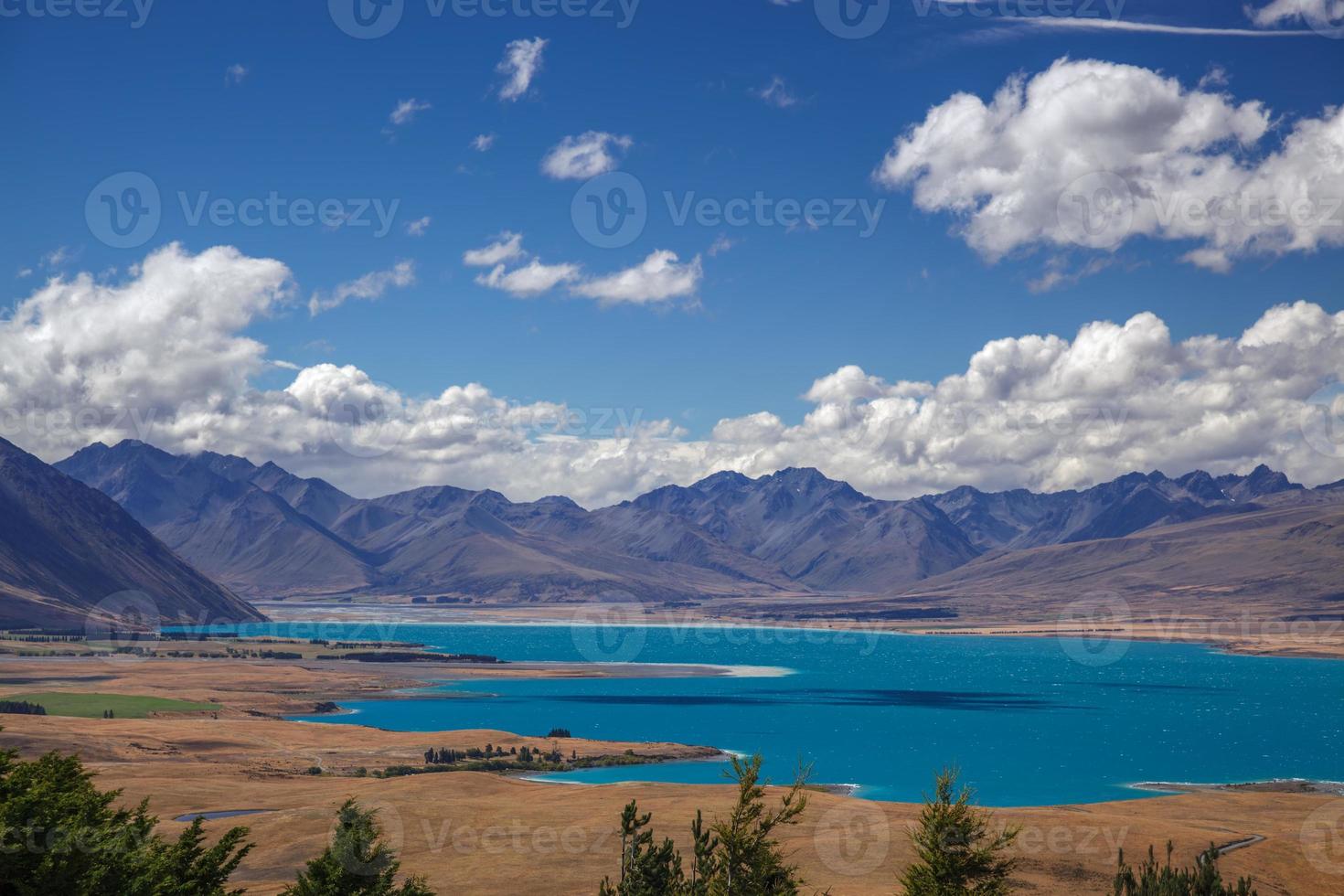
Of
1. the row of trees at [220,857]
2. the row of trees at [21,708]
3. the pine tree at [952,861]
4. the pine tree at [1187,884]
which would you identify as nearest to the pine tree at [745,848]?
the row of trees at [220,857]

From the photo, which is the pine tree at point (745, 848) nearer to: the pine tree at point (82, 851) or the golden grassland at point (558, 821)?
the pine tree at point (82, 851)

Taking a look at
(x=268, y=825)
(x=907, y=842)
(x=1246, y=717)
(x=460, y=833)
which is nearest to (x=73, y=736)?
(x=268, y=825)

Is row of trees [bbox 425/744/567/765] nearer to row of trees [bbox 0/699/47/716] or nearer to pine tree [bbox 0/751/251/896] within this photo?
row of trees [bbox 0/699/47/716]

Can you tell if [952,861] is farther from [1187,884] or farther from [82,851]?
[1187,884]

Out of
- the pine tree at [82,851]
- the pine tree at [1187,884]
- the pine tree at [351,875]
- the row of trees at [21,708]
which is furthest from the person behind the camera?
the row of trees at [21,708]

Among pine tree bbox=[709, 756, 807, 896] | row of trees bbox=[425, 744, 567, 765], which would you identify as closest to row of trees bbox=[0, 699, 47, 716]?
row of trees bbox=[425, 744, 567, 765]
